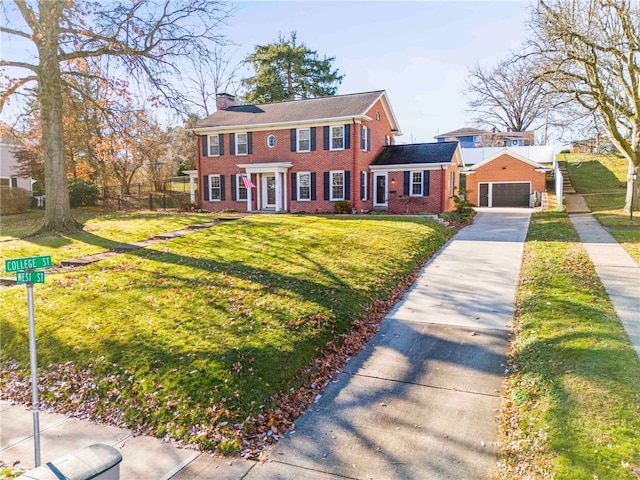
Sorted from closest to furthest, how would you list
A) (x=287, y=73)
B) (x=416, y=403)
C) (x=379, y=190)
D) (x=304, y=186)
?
(x=416, y=403) < (x=304, y=186) < (x=379, y=190) < (x=287, y=73)

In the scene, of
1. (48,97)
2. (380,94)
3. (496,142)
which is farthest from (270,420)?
(496,142)

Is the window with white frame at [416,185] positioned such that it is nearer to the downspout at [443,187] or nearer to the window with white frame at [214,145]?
the downspout at [443,187]

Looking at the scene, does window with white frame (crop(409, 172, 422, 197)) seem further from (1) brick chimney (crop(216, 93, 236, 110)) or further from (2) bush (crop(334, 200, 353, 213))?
(1) brick chimney (crop(216, 93, 236, 110))

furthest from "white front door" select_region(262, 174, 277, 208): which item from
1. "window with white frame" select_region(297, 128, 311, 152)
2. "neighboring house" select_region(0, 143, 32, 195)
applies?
"neighboring house" select_region(0, 143, 32, 195)

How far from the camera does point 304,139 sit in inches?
901

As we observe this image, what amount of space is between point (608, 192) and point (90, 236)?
29.2 m

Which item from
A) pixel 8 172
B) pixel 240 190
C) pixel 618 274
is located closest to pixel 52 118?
pixel 240 190

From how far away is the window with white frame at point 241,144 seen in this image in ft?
80.2

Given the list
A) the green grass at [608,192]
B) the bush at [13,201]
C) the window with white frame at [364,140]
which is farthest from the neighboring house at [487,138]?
the bush at [13,201]

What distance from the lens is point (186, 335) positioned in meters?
6.03

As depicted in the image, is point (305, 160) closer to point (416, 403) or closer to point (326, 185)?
point (326, 185)

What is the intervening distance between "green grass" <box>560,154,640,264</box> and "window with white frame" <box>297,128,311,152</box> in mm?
13639

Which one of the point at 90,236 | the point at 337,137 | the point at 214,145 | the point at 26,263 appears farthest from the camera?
the point at 214,145

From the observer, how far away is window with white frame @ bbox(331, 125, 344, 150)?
2188cm
